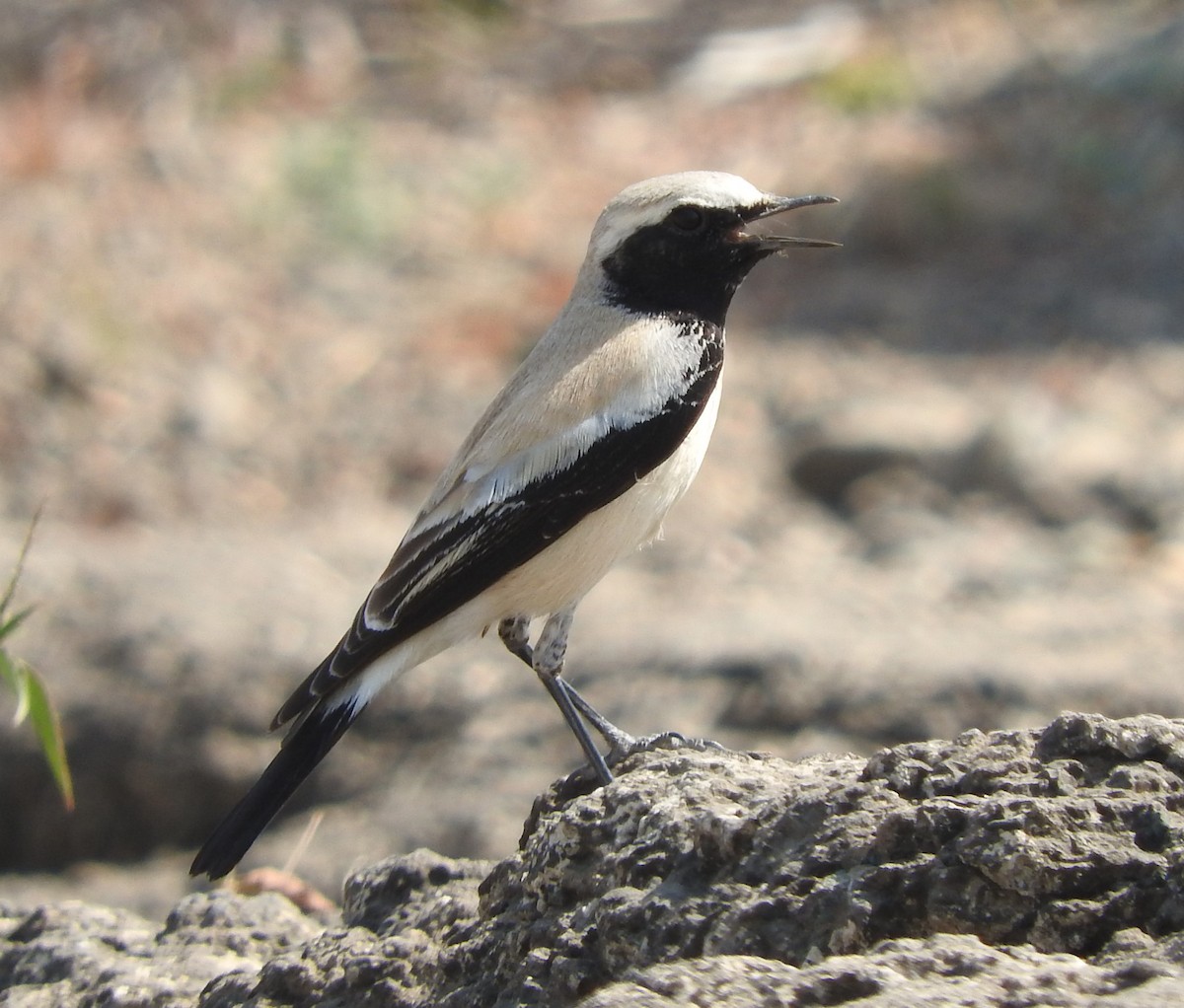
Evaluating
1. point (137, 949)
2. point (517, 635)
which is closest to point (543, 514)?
point (517, 635)

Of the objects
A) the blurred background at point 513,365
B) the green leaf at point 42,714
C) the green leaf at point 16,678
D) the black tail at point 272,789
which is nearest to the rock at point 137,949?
the black tail at point 272,789

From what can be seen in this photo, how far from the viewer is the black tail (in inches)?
177

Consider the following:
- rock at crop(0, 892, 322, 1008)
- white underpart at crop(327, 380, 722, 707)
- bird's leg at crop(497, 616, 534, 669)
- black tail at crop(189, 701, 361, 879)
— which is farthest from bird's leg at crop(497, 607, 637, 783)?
rock at crop(0, 892, 322, 1008)

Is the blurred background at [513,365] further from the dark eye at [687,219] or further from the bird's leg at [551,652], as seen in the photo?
the dark eye at [687,219]

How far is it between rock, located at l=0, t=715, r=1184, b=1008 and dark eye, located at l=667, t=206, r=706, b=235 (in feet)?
5.92

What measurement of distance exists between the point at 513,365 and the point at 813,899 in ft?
27.9

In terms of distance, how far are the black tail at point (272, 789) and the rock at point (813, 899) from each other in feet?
1.06

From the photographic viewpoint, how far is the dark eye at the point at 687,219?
5355mm

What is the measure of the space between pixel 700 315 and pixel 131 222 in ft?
27.2

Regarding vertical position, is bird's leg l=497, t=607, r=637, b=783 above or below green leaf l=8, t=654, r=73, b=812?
above

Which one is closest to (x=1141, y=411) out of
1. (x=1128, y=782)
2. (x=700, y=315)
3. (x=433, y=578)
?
(x=700, y=315)

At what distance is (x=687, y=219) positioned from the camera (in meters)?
5.37

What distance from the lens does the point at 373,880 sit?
172 inches

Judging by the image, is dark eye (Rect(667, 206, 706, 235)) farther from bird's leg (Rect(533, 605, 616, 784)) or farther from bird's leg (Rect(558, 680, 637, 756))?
bird's leg (Rect(558, 680, 637, 756))
